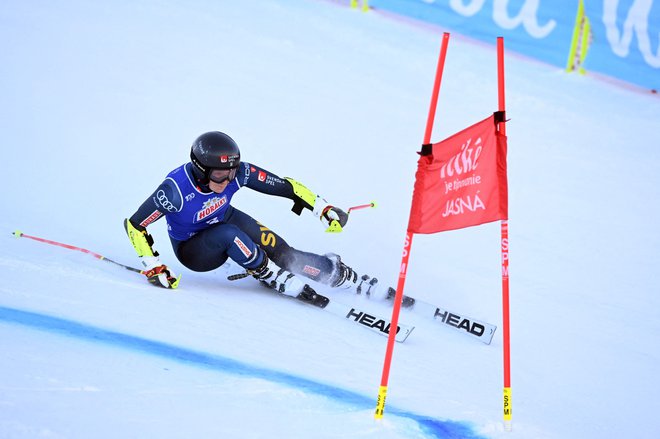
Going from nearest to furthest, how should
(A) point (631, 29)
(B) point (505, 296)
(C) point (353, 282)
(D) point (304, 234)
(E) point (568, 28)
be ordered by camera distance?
1. (B) point (505, 296)
2. (C) point (353, 282)
3. (D) point (304, 234)
4. (A) point (631, 29)
5. (E) point (568, 28)

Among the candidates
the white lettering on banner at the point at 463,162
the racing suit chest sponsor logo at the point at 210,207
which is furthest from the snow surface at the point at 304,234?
the white lettering on banner at the point at 463,162

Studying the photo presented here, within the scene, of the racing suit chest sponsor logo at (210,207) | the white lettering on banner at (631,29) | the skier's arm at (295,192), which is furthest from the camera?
the white lettering on banner at (631,29)

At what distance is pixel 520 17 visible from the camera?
11.1 meters

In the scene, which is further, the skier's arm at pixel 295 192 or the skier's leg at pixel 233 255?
the skier's arm at pixel 295 192

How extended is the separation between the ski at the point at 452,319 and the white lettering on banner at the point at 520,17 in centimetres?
668

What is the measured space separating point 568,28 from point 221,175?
7.44 m

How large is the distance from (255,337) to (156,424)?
131 centimetres

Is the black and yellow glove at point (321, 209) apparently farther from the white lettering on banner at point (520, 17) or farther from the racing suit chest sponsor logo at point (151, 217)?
the white lettering on banner at point (520, 17)

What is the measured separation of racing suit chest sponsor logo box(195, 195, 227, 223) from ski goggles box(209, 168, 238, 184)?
0.61 feet

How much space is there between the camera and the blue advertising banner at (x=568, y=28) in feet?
34.9

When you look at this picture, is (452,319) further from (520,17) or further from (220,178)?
(520,17)

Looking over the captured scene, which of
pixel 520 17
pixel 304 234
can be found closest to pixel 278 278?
pixel 304 234

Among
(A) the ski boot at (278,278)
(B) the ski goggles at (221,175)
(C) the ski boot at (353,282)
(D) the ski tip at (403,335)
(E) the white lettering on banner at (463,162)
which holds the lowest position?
(D) the ski tip at (403,335)

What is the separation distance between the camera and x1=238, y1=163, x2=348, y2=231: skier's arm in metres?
5.61
